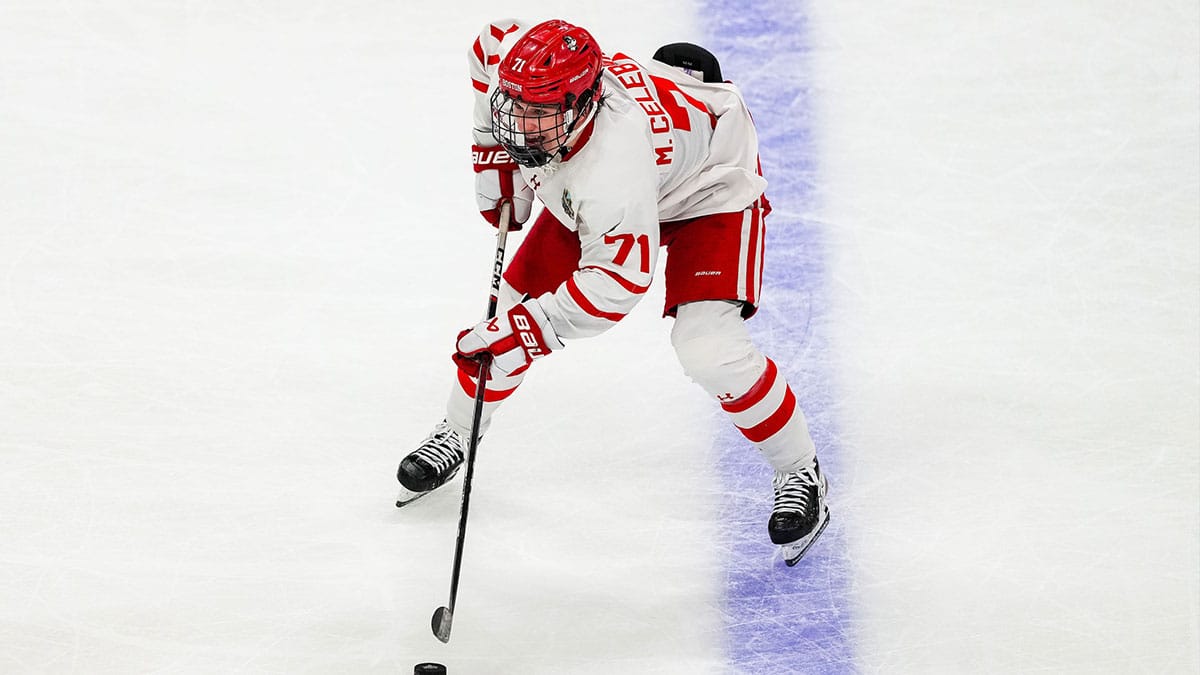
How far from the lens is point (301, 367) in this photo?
3717mm

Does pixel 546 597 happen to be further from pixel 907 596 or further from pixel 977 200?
Answer: pixel 977 200

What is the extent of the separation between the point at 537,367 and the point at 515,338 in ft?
2.63

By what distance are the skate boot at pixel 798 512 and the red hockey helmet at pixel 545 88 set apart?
98cm

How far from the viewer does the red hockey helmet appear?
2.78 m

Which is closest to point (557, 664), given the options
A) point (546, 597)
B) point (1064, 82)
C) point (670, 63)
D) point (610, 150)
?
point (546, 597)

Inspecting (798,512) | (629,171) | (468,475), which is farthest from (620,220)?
(798,512)

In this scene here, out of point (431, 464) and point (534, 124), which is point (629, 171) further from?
point (431, 464)

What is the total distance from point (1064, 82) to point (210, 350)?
2679 millimetres

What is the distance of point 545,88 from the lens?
2.77 metres

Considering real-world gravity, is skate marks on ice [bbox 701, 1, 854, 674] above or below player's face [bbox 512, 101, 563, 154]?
below

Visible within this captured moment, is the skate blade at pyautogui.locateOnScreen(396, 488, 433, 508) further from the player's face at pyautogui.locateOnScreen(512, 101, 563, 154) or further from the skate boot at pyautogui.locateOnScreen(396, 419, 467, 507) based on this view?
the player's face at pyautogui.locateOnScreen(512, 101, 563, 154)

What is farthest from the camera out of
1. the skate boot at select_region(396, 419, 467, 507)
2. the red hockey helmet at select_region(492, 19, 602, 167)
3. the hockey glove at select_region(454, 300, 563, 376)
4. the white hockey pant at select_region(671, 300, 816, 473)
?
the skate boot at select_region(396, 419, 467, 507)

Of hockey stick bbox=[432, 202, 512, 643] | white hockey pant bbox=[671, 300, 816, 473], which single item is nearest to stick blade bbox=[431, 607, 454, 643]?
hockey stick bbox=[432, 202, 512, 643]

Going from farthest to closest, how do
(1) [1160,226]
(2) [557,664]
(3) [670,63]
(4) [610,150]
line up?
(1) [1160,226]
(3) [670,63]
(2) [557,664]
(4) [610,150]
